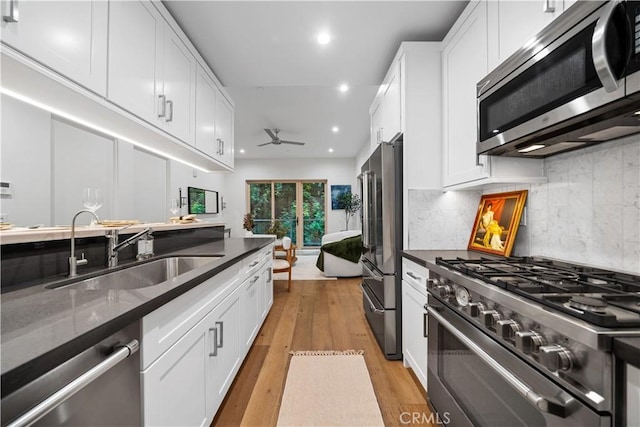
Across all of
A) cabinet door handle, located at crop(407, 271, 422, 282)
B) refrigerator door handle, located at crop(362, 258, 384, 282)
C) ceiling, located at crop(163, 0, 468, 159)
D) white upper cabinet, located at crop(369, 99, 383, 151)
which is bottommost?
refrigerator door handle, located at crop(362, 258, 384, 282)

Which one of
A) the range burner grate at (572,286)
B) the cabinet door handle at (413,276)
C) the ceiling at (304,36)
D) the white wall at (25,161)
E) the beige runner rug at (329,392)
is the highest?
the ceiling at (304,36)

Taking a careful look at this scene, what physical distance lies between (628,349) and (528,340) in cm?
23

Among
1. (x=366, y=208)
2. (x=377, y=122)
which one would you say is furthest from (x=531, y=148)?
(x=377, y=122)

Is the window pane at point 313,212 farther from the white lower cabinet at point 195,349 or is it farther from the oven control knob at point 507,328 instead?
the oven control knob at point 507,328

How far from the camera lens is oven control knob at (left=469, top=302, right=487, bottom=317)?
1.03 m

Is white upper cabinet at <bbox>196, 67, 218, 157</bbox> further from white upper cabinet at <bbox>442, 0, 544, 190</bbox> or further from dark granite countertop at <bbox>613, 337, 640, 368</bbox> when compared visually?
dark granite countertop at <bbox>613, 337, 640, 368</bbox>

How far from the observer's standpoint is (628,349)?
1.87 ft

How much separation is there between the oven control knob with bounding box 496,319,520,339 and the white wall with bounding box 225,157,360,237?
23.8ft

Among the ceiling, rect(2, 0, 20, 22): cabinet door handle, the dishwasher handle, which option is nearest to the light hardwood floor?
the dishwasher handle

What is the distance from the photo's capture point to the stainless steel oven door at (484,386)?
0.71 m

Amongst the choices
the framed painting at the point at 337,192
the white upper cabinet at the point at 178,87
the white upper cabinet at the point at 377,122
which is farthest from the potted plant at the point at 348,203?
the white upper cabinet at the point at 178,87

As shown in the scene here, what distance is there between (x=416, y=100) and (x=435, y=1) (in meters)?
0.63

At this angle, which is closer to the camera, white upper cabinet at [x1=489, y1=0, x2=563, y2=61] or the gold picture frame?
white upper cabinet at [x1=489, y1=0, x2=563, y2=61]

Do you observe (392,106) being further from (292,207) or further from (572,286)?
(292,207)
